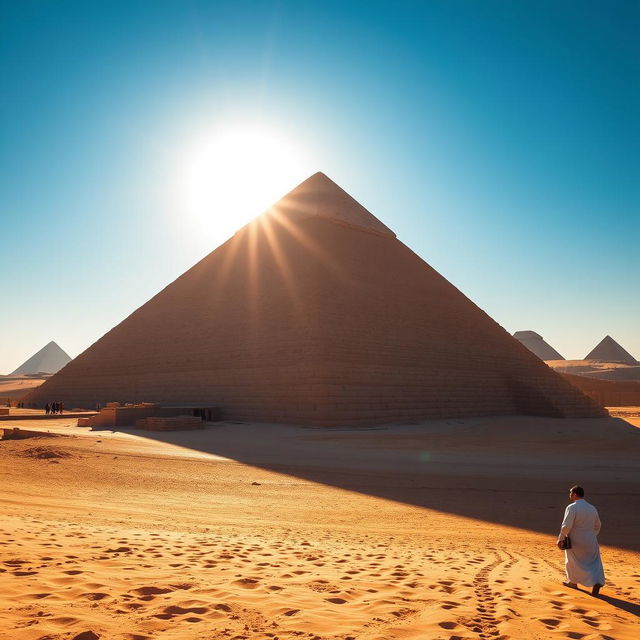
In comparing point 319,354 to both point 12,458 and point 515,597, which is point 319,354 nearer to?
point 12,458

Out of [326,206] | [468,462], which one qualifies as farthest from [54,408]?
[468,462]

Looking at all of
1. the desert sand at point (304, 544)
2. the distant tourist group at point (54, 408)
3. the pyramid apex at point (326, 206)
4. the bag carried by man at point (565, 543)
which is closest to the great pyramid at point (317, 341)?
Result: the pyramid apex at point (326, 206)

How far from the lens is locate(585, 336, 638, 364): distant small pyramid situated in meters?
94.2

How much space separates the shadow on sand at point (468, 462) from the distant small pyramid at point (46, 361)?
143637 millimetres

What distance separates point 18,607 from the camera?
10.3 feet

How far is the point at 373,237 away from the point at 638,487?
2356 centimetres

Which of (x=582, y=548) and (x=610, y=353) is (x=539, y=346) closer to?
(x=610, y=353)

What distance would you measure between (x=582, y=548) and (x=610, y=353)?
103 metres

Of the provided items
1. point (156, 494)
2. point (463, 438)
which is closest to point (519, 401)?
point (463, 438)

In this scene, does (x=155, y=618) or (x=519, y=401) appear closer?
(x=155, y=618)

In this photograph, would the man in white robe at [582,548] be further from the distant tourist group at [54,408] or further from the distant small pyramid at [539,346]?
the distant small pyramid at [539,346]

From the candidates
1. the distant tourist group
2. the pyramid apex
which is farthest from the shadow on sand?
the pyramid apex

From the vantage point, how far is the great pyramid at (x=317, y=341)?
2053 cm

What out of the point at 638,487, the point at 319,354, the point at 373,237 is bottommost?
the point at 638,487
